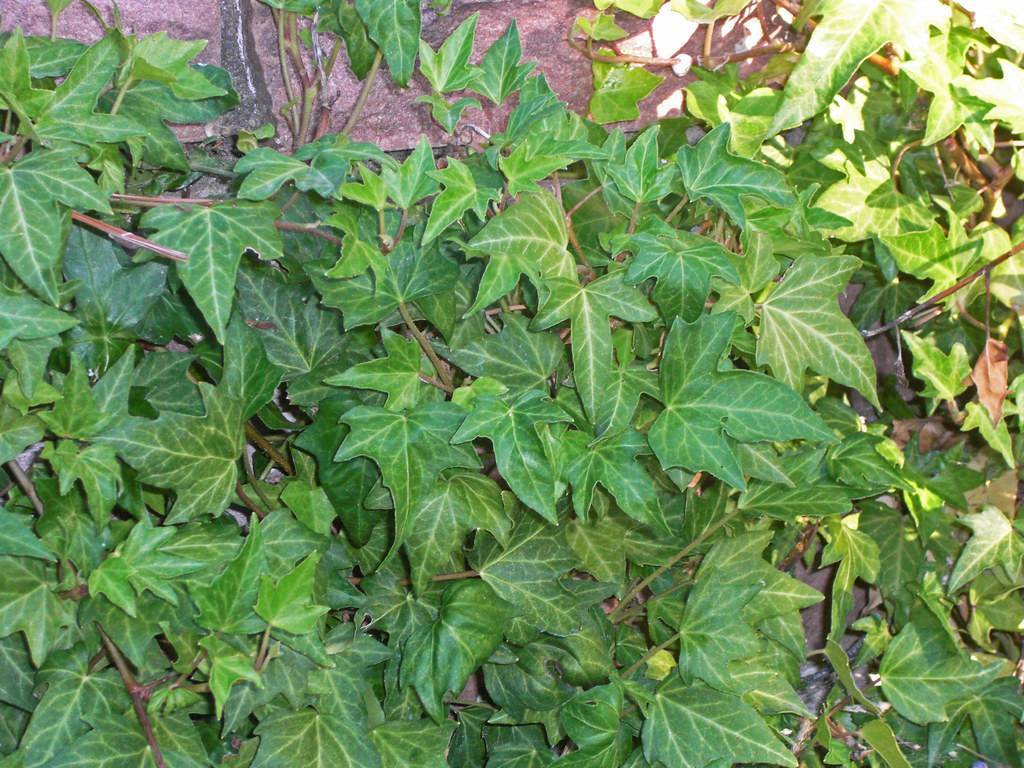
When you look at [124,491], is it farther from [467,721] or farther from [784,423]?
[784,423]

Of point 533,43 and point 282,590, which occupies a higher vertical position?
point 533,43

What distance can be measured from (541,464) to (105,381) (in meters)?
0.42

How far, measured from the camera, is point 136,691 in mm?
956

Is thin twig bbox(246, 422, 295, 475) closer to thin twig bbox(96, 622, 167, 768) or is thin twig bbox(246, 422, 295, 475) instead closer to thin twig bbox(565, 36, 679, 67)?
thin twig bbox(96, 622, 167, 768)

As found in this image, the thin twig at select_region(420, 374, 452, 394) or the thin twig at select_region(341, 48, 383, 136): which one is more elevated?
the thin twig at select_region(341, 48, 383, 136)

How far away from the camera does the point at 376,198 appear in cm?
93

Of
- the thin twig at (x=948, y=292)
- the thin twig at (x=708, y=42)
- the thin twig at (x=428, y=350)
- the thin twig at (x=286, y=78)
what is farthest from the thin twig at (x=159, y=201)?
the thin twig at (x=948, y=292)

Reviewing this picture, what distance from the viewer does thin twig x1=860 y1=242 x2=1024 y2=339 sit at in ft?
4.49

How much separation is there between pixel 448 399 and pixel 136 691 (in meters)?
0.42

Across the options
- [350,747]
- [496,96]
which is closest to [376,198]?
[496,96]

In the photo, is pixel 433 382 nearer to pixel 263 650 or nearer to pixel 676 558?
pixel 263 650

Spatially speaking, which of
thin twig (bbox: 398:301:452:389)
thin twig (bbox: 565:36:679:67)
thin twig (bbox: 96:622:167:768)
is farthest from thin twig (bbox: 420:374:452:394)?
thin twig (bbox: 565:36:679:67)

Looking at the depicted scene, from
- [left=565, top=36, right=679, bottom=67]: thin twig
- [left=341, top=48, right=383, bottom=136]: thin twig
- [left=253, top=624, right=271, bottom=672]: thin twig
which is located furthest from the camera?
[left=565, top=36, right=679, bottom=67]: thin twig

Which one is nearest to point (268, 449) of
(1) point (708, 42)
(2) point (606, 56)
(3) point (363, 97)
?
(3) point (363, 97)
